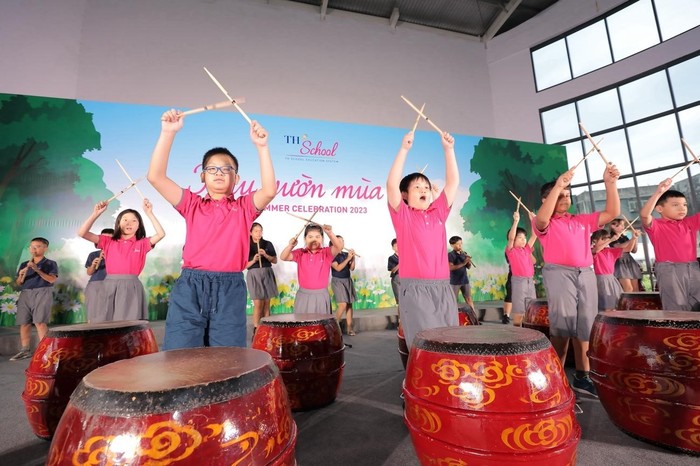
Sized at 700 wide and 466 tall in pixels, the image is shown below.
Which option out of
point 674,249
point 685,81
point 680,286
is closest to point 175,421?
point 680,286

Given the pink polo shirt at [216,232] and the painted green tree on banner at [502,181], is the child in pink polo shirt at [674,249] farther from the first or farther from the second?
the painted green tree on banner at [502,181]

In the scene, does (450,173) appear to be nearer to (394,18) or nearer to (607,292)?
(607,292)

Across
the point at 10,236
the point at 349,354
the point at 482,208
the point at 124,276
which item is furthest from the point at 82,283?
the point at 482,208

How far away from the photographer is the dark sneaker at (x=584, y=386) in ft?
7.63

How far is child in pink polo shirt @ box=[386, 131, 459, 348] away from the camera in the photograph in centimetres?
200

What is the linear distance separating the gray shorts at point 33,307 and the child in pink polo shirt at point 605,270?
20.6 ft

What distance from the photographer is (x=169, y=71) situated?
729 cm

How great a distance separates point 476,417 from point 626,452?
101cm

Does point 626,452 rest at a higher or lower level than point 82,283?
lower

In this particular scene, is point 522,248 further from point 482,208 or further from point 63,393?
point 63,393

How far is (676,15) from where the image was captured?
25.2 ft

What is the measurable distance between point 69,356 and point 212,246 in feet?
2.75

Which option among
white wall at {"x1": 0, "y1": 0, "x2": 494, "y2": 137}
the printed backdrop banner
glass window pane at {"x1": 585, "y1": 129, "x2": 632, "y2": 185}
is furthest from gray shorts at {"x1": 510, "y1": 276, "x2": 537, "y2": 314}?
glass window pane at {"x1": 585, "y1": 129, "x2": 632, "y2": 185}

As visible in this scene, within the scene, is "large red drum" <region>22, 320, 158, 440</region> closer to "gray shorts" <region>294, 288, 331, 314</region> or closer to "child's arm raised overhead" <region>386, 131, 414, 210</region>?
"child's arm raised overhead" <region>386, 131, 414, 210</region>
